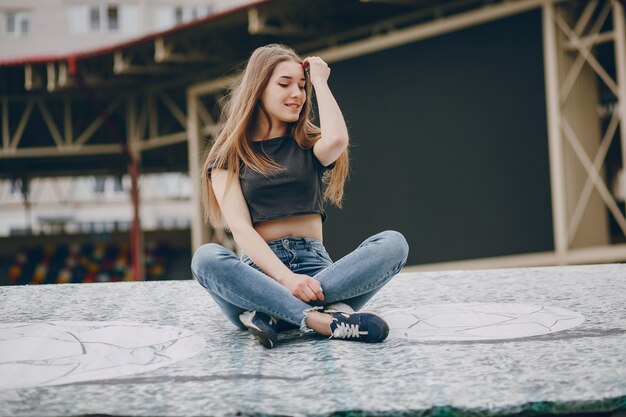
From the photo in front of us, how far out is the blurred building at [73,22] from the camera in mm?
27031

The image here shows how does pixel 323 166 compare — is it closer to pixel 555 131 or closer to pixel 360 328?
pixel 360 328

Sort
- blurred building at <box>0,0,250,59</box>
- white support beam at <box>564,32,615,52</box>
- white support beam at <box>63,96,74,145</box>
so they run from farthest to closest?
blurred building at <box>0,0,250,59</box>, white support beam at <box>63,96,74,145</box>, white support beam at <box>564,32,615,52</box>

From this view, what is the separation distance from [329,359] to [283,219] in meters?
0.73

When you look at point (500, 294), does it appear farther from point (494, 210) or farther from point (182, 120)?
point (182, 120)

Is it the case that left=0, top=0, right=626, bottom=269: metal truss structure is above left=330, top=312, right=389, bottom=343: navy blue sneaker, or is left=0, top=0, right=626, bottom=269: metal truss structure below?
above

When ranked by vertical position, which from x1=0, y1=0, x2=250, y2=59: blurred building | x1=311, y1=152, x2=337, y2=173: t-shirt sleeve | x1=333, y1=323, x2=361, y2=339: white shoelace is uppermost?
x1=0, y1=0, x2=250, y2=59: blurred building

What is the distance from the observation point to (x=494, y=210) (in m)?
7.78

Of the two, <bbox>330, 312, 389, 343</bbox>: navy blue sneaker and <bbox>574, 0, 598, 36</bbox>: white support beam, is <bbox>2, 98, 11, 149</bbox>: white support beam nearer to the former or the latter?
<bbox>574, 0, 598, 36</bbox>: white support beam

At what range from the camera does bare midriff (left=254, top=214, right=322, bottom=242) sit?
116 inches

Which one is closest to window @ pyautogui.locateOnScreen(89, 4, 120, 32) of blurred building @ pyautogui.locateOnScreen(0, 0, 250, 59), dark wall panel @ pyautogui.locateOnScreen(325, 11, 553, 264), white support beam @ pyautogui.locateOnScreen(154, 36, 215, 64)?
blurred building @ pyautogui.locateOnScreen(0, 0, 250, 59)

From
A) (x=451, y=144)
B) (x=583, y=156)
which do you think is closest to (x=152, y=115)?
(x=451, y=144)

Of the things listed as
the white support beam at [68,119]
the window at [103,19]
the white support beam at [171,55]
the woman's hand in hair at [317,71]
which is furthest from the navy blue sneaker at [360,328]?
the window at [103,19]

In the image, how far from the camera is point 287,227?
2.95 meters

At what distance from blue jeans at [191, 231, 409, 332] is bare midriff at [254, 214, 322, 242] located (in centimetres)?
3
